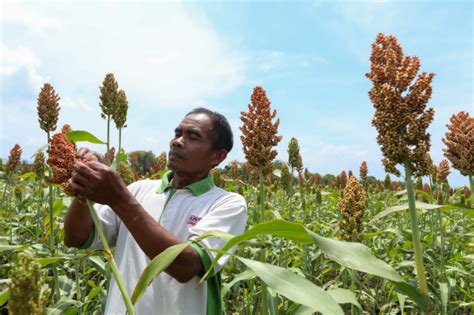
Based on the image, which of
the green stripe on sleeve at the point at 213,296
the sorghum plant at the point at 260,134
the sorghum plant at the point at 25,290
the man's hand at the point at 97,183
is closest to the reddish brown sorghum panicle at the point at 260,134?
the sorghum plant at the point at 260,134

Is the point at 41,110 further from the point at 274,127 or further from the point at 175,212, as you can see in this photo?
the point at 274,127

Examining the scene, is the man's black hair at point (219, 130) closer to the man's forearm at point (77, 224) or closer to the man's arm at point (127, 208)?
the man's forearm at point (77, 224)

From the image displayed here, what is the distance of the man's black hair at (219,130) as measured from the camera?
2768mm

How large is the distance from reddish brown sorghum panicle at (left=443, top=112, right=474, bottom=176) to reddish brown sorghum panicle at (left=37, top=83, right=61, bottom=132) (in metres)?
3.31

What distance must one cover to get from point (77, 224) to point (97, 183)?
2.74 feet

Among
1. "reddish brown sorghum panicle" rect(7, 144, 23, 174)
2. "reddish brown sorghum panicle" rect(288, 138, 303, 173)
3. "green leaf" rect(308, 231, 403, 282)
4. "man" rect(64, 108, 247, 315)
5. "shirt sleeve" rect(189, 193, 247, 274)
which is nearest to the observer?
"green leaf" rect(308, 231, 403, 282)

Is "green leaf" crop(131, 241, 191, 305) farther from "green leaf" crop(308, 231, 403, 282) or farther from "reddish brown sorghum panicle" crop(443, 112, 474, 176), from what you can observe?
"reddish brown sorghum panicle" crop(443, 112, 474, 176)

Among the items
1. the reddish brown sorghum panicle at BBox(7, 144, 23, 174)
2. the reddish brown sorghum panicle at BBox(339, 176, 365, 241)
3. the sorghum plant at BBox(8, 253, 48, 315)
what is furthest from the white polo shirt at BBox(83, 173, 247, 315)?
the reddish brown sorghum panicle at BBox(7, 144, 23, 174)

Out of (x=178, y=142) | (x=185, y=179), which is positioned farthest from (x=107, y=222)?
(x=178, y=142)

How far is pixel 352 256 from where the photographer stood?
121cm

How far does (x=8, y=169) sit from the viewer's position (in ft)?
19.1

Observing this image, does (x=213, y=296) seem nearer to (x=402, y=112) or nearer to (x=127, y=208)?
(x=127, y=208)

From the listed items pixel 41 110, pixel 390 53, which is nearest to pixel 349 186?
pixel 390 53

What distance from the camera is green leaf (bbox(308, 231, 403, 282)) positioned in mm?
1173
